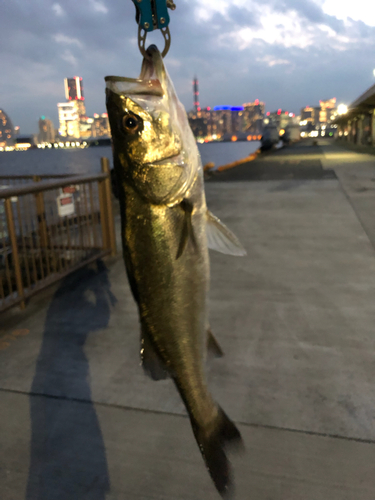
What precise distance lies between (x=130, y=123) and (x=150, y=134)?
0.09 metres

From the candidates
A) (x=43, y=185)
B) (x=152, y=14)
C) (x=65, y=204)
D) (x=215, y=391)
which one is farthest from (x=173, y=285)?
(x=65, y=204)

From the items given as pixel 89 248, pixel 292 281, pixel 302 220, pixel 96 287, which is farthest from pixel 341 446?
pixel 302 220

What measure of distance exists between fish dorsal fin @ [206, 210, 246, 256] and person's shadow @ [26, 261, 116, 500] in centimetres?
179

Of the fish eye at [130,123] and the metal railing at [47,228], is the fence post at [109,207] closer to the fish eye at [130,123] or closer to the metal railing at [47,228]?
the metal railing at [47,228]

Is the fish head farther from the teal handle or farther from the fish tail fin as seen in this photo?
the fish tail fin

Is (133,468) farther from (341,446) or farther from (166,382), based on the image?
(341,446)

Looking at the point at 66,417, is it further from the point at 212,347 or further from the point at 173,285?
the point at 173,285

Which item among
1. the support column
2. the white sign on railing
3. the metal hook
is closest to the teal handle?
the metal hook

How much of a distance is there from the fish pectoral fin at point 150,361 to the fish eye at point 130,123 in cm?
84

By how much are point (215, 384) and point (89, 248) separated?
13.2ft

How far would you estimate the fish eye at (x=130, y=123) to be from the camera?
1522 mm

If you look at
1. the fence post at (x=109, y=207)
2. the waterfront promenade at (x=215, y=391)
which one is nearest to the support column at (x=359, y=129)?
the waterfront promenade at (x=215, y=391)

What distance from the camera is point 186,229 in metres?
1.53

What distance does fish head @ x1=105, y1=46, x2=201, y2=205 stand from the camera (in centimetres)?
151
